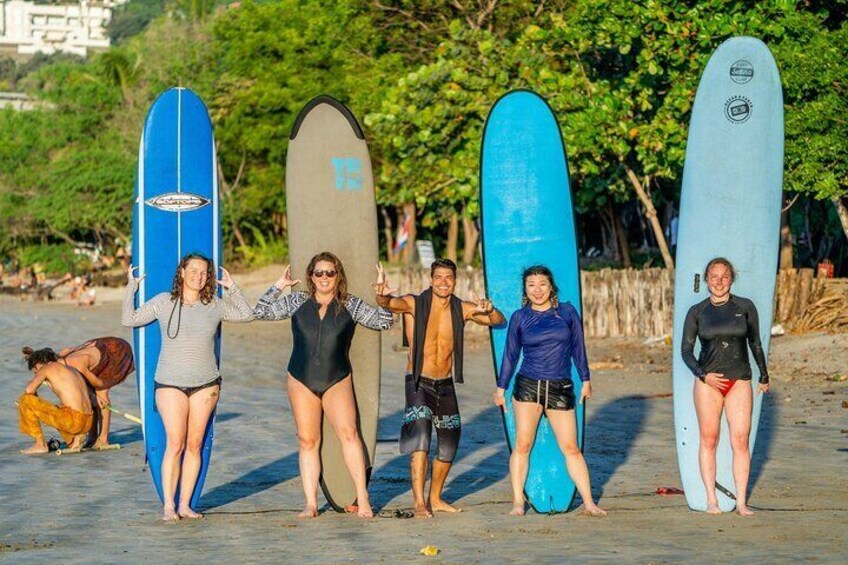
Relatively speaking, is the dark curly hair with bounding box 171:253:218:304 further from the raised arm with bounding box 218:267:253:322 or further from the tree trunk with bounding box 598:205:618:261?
the tree trunk with bounding box 598:205:618:261

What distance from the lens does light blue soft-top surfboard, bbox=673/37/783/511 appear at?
9.13 meters

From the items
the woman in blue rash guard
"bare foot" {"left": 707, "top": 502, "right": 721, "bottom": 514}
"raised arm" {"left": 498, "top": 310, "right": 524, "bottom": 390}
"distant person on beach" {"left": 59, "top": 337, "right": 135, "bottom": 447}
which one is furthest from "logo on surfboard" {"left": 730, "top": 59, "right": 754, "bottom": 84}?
"distant person on beach" {"left": 59, "top": 337, "right": 135, "bottom": 447}

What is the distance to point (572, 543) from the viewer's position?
726 centimetres

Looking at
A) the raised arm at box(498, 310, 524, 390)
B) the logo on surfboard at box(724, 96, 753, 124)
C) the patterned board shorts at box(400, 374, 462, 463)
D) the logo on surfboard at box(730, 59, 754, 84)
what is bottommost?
the patterned board shorts at box(400, 374, 462, 463)

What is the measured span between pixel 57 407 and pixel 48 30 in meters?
186

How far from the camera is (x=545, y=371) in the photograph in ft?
27.1

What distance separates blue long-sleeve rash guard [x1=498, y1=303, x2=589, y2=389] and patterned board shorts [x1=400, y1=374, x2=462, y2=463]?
39 centimetres

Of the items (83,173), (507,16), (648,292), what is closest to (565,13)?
(507,16)

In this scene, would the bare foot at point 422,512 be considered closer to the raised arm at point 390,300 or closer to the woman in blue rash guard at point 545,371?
the woman in blue rash guard at point 545,371

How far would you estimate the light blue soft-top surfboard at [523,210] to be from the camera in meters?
9.27

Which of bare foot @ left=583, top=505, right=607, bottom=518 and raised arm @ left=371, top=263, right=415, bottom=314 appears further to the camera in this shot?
raised arm @ left=371, top=263, right=415, bottom=314

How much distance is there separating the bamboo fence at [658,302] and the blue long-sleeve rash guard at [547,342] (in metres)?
11.1

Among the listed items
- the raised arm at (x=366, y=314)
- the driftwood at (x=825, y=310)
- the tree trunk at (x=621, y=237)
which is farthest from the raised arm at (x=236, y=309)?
the tree trunk at (x=621, y=237)

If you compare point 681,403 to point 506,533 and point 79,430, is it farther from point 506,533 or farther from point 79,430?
point 79,430
